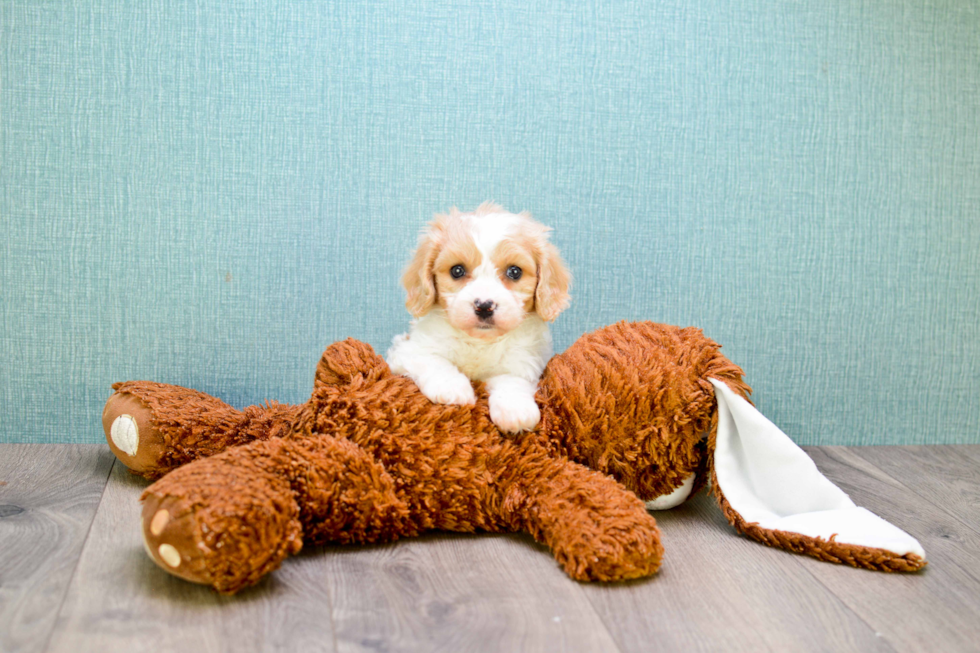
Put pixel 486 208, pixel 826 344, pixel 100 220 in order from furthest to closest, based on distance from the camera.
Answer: pixel 826 344, pixel 100 220, pixel 486 208

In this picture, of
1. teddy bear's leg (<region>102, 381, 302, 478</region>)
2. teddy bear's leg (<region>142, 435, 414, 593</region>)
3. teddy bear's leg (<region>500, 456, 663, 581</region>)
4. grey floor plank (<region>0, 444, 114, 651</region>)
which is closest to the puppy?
teddy bear's leg (<region>500, 456, 663, 581</region>)

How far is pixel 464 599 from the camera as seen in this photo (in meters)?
1.18

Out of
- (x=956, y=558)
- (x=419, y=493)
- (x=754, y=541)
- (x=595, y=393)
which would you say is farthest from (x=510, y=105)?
(x=956, y=558)

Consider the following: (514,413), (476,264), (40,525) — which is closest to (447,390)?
(514,413)

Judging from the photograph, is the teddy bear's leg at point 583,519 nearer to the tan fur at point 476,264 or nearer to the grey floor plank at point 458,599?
the grey floor plank at point 458,599

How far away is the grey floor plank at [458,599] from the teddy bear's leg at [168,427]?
473mm

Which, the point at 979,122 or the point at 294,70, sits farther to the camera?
the point at 979,122

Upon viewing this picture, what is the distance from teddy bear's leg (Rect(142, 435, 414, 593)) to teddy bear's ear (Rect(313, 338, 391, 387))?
15 cm

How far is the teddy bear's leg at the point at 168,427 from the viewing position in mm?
1628

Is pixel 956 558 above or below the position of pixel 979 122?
below

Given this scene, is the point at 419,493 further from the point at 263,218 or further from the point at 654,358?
the point at 263,218

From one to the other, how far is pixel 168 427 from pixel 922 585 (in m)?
1.42

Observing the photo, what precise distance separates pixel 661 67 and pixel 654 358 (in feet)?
2.71

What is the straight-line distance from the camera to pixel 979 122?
6.85ft
